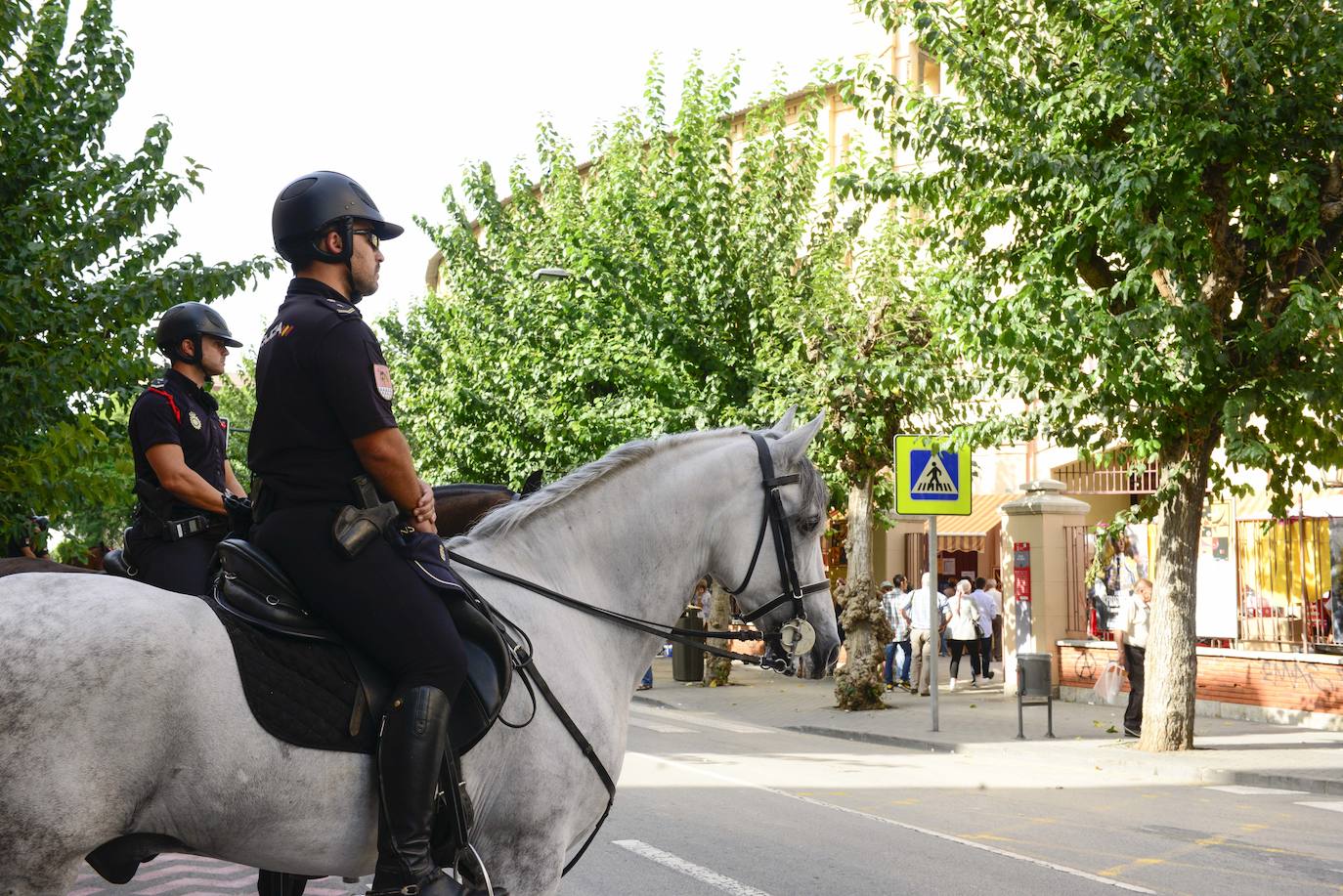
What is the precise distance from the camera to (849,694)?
20.8m

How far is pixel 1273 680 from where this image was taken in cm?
1811

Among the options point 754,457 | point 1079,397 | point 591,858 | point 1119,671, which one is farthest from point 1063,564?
point 754,457

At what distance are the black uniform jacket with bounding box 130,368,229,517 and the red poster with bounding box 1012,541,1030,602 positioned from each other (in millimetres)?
18916

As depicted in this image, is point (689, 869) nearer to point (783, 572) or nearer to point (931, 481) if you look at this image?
point (783, 572)

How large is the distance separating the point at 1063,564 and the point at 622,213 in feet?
33.1

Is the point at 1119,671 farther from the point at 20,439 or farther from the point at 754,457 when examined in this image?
the point at 754,457

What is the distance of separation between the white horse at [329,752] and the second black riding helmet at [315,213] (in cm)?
105

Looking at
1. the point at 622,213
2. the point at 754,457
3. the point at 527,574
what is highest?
the point at 622,213

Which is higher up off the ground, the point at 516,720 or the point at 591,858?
the point at 516,720

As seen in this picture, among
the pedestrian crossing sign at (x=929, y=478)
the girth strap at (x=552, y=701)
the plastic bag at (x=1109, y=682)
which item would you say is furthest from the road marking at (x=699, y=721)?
the girth strap at (x=552, y=701)

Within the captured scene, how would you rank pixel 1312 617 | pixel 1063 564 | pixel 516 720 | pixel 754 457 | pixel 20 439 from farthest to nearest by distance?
pixel 1063 564 < pixel 1312 617 < pixel 20 439 < pixel 754 457 < pixel 516 720

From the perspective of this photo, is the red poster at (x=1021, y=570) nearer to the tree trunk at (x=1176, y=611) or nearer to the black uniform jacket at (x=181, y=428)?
the tree trunk at (x=1176, y=611)

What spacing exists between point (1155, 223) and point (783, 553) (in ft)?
33.6

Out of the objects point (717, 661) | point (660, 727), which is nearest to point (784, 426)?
point (660, 727)
